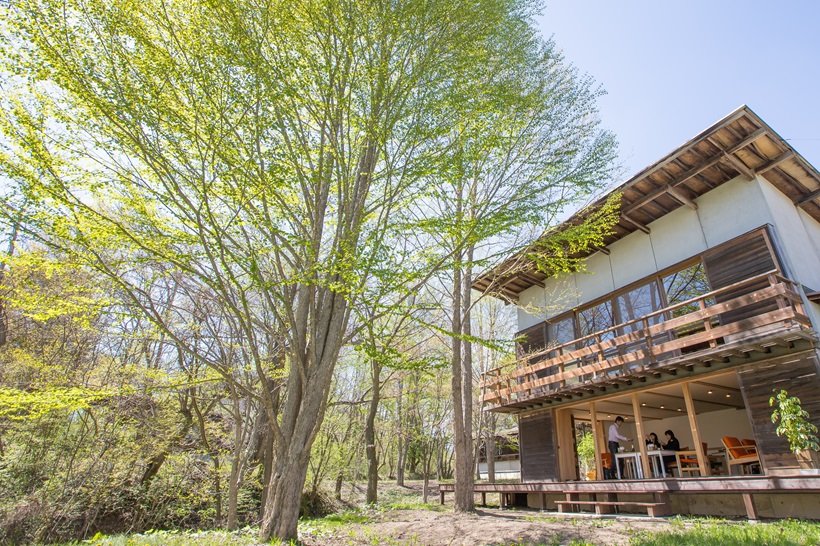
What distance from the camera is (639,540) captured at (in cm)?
494

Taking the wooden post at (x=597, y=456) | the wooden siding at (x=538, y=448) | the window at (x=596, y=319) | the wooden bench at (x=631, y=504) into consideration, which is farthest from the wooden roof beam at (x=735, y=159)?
the wooden siding at (x=538, y=448)

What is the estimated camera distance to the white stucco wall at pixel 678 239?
8.77 m

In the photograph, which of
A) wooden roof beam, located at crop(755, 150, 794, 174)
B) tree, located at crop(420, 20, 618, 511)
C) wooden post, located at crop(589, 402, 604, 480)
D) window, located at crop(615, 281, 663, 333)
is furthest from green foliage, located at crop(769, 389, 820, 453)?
wooden roof beam, located at crop(755, 150, 794, 174)

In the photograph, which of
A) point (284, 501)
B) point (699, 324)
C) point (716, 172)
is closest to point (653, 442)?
point (699, 324)

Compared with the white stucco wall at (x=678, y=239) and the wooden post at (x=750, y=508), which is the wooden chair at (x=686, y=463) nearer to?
the wooden post at (x=750, y=508)

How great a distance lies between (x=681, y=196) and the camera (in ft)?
31.7

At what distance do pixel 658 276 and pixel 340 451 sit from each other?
12614mm

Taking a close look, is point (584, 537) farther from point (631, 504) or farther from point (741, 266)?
point (741, 266)

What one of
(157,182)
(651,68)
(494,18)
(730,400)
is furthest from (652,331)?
(157,182)

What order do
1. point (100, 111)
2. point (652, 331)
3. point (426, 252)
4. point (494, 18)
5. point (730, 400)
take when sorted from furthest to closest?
point (730, 400) < point (652, 331) < point (426, 252) < point (494, 18) < point (100, 111)

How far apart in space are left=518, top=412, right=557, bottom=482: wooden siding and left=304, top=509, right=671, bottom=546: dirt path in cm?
370

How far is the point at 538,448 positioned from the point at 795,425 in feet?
20.9

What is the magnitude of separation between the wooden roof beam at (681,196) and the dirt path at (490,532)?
22.2ft

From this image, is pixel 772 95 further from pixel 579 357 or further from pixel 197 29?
pixel 197 29
